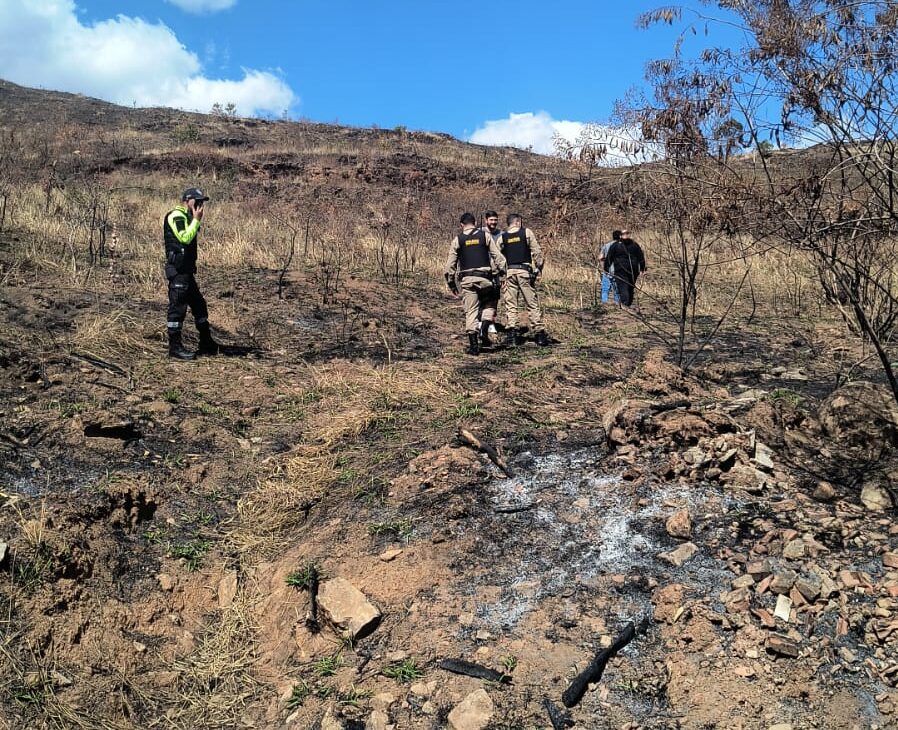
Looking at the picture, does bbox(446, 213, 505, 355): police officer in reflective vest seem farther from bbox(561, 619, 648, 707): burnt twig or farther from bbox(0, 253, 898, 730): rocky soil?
bbox(561, 619, 648, 707): burnt twig

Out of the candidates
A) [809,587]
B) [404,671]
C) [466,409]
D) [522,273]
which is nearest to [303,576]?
[404,671]

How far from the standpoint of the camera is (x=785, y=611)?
8.97ft

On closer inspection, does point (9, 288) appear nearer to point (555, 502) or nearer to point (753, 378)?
point (555, 502)

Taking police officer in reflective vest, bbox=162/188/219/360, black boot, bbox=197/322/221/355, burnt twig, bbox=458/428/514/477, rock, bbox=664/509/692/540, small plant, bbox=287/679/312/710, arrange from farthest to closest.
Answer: black boot, bbox=197/322/221/355 → police officer in reflective vest, bbox=162/188/219/360 → burnt twig, bbox=458/428/514/477 → rock, bbox=664/509/692/540 → small plant, bbox=287/679/312/710

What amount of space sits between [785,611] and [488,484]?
171 centimetres

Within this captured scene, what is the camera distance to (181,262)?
624 cm

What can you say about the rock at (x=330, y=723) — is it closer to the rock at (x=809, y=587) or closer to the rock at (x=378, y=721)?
the rock at (x=378, y=721)

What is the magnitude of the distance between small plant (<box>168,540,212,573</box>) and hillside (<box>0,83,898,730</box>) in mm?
19

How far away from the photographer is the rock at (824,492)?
3.41m

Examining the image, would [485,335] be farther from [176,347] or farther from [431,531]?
[431,531]

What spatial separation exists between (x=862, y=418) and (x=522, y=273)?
428 cm

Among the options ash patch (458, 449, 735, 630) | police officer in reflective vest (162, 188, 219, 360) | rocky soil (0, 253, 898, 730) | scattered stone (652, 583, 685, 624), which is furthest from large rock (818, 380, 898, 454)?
police officer in reflective vest (162, 188, 219, 360)

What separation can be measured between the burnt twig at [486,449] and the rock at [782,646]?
5.76ft

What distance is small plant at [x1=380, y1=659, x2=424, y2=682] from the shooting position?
272 cm
